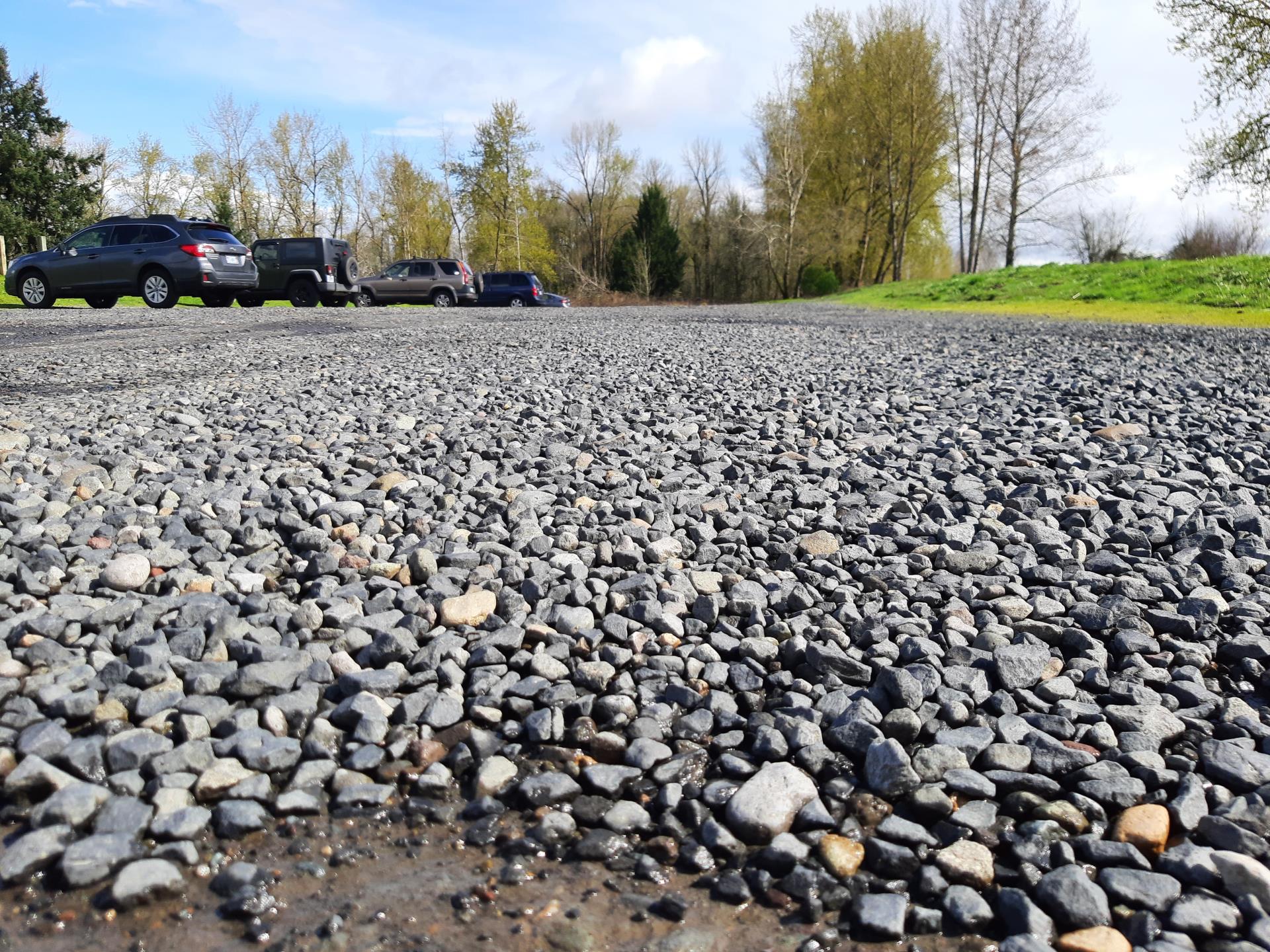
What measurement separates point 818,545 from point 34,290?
18368 mm

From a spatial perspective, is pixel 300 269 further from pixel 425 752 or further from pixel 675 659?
pixel 425 752

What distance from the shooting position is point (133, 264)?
638 inches

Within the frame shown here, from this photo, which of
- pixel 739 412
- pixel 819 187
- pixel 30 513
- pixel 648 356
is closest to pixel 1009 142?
pixel 819 187

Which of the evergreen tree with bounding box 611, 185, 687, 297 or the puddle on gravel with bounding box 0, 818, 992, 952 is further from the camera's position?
the evergreen tree with bounding box 611, 185, 687, 297

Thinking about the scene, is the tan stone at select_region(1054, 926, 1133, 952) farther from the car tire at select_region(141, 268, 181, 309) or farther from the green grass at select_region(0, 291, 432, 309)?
the green grass at select_region(0, 291, 432, 309)

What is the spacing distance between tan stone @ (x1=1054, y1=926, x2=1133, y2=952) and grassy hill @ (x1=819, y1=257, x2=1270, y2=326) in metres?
16.0

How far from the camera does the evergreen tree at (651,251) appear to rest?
49.2 m

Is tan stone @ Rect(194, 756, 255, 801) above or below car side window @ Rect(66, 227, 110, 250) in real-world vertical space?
below

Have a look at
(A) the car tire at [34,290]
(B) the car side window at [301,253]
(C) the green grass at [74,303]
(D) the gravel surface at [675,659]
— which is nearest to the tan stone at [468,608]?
(D) the gravel surface at [675,659]

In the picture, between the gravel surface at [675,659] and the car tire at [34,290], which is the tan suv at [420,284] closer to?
the car tire at [34,290]

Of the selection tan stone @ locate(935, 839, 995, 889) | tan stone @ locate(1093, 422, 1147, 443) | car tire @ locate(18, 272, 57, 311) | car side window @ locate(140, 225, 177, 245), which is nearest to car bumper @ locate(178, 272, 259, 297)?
car side window @ locate(140, 225, 177, 245)

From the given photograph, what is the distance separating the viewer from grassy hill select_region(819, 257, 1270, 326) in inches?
656

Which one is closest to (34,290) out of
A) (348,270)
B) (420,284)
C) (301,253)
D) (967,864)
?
(301,253)

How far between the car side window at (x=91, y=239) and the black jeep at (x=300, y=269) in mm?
4857
